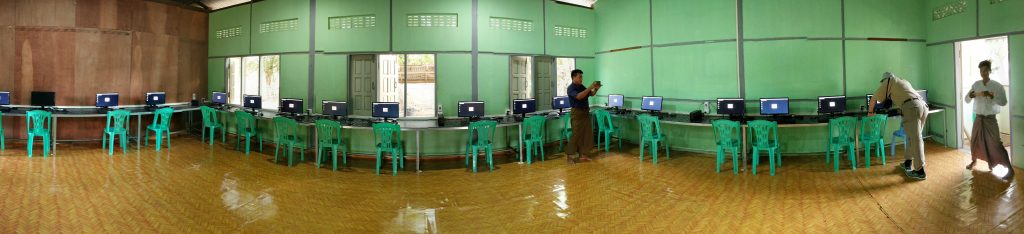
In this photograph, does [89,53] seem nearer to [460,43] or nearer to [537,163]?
[460,43]

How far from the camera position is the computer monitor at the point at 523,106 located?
7.62 meters

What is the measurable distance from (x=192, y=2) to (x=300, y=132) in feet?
14.3

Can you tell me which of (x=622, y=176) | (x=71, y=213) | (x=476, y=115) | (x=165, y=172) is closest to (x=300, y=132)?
(x=165, y=172)

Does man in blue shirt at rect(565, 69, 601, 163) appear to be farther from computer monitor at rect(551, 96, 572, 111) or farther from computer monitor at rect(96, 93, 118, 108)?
computer monitor at rect(96, 93, 118, 108)

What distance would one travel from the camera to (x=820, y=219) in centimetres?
401

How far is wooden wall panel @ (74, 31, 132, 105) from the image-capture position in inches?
345

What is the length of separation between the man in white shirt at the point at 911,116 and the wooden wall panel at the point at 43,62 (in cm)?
1265

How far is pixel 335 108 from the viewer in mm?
7289

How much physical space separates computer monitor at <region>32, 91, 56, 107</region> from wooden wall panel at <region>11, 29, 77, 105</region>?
88 centimetres

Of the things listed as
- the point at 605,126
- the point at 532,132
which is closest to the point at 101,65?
the point at 532,132

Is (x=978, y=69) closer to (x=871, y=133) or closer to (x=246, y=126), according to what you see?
(x=871, y=133)

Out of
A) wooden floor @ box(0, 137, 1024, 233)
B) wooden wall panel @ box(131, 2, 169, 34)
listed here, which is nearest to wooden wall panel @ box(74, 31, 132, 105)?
wooden wall panel @ box(131, 2, 169, 34)

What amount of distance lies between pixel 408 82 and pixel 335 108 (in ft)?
3.80

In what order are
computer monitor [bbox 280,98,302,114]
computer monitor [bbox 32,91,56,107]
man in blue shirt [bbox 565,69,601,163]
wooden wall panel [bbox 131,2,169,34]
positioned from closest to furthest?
man in blue shirt [bbox 565,69,601,163] → computer monitor [bbox 280,98,302,114] → computer monitor [bbox 32,91,56,107] → wooden wall panel [bbox 131,2,169,34]
